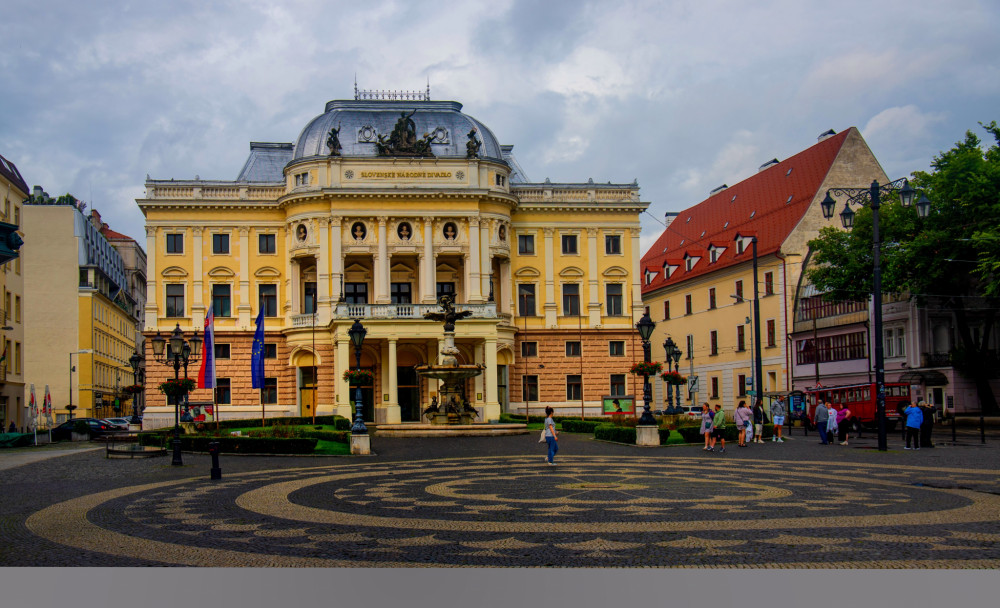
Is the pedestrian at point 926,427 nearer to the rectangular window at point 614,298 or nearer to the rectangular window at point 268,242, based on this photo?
the rectangular window at point 614,298

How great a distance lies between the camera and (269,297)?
222 feet

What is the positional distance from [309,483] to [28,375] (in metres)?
72.1

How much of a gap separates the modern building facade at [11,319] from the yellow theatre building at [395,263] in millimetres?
7716

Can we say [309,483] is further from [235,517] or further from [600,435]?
[600,435]

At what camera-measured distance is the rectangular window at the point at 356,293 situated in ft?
221

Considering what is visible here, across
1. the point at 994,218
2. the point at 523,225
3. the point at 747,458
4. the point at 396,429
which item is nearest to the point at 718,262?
the point at 523,225

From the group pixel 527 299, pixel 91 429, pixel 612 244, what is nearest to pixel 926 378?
pixel 612 244

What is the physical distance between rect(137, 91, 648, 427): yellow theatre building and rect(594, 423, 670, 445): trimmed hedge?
2111 centimetres

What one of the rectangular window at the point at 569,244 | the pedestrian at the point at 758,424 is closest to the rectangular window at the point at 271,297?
the rectangular window at the point at 569,244

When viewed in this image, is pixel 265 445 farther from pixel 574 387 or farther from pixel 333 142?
pixel 574 387

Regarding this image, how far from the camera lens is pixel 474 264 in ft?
213

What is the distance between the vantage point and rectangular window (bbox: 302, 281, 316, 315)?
6744 cm

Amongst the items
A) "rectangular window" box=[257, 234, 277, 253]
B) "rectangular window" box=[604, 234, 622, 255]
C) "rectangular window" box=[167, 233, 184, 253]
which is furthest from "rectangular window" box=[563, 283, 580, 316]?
"rectangular window" box=[167, 233, 184, 253]

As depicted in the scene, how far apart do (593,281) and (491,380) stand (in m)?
12.9
